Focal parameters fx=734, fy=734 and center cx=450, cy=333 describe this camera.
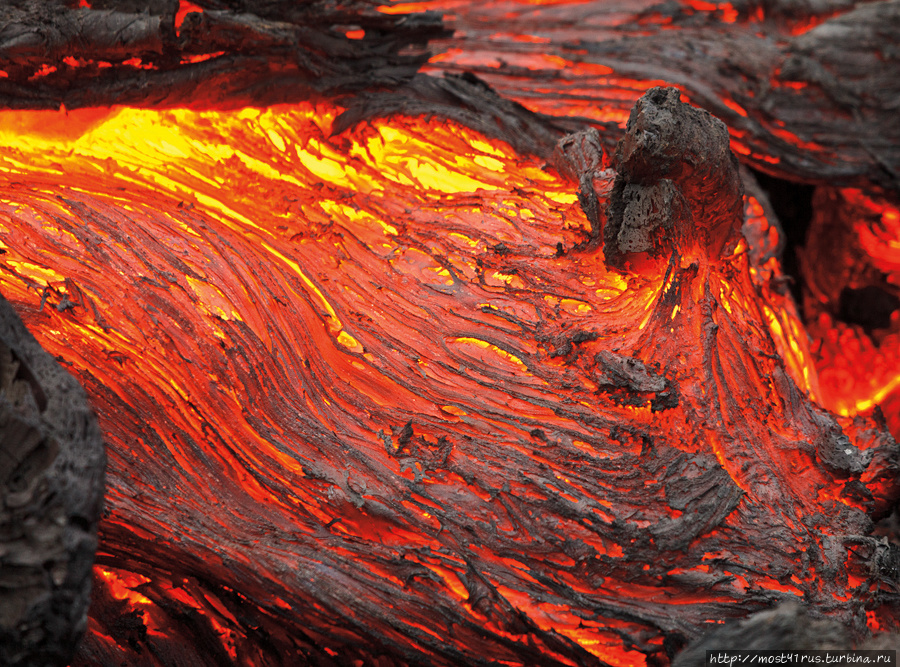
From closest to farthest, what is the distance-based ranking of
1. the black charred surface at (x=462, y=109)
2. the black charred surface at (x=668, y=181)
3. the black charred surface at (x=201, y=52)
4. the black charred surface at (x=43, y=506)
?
1. the black charred surface at (x=43, y=506)
2. the black charred surface at (x=668, y=181)
3. the black charred surface at (x=201, y=52)
4. the black charred surface at (x=462, y=109)

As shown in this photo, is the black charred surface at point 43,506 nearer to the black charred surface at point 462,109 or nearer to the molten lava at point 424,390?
the molten lava at point 424,390

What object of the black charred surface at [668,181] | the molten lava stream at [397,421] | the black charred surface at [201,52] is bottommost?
the molten lava stream at [397,421]

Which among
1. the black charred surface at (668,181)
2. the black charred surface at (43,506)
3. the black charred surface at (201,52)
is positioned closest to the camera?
the black charred surface at (43,506)

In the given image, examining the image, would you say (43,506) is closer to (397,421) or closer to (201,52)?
(397,421)

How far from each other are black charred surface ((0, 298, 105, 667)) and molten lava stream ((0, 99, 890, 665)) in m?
0.46

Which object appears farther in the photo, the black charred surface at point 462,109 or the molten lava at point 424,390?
the black charred surface at point 462,109

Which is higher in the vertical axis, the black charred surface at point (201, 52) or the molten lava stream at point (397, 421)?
the black charred surface at point (201, 52)

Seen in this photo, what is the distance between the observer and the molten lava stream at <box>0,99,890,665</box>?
2.02 metres

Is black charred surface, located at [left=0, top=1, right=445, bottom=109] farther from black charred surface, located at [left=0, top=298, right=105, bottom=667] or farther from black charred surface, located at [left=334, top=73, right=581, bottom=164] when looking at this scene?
black charred surface, located at [left=0, top=298, right=105, bottom=667]

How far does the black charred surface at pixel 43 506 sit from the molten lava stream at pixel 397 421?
461 millimetres

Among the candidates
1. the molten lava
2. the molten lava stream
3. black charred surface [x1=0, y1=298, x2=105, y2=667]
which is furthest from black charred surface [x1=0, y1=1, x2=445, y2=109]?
black charred surface [x1=0, y1=298, x2=105, y2=667]

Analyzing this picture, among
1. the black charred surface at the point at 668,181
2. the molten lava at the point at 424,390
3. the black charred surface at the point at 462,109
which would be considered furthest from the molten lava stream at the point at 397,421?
the black charred surface at the point at 462,109

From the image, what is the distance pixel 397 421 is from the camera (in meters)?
2.34

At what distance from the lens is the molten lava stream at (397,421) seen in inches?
79.7
